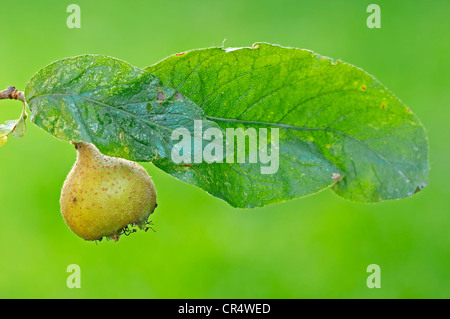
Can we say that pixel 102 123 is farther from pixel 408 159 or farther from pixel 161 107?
pixel 408 159

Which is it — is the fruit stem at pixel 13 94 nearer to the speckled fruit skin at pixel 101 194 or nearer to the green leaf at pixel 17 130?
the green leaf at pixel 17 130

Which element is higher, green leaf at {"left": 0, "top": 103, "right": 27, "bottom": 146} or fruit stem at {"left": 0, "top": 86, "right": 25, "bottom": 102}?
fruit stem at {"left": 0, "top": 86, "right": 25, "bottom": 102}

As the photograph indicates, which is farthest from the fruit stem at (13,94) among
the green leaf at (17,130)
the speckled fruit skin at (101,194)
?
the speckled fruit skin at (101,194)

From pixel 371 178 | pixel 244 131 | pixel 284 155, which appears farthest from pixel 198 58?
pixel 371 178

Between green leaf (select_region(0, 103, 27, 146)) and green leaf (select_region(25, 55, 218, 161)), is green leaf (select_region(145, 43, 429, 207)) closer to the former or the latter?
green leaf (select_region(25, 55, 218, 161))

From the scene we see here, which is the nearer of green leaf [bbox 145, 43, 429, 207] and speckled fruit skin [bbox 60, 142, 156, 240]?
green leaf [bbox 145, 43, 429, 207]

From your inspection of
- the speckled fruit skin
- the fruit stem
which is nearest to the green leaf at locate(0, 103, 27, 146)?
the fruit stem

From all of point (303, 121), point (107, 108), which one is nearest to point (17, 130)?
point (107, 108)
